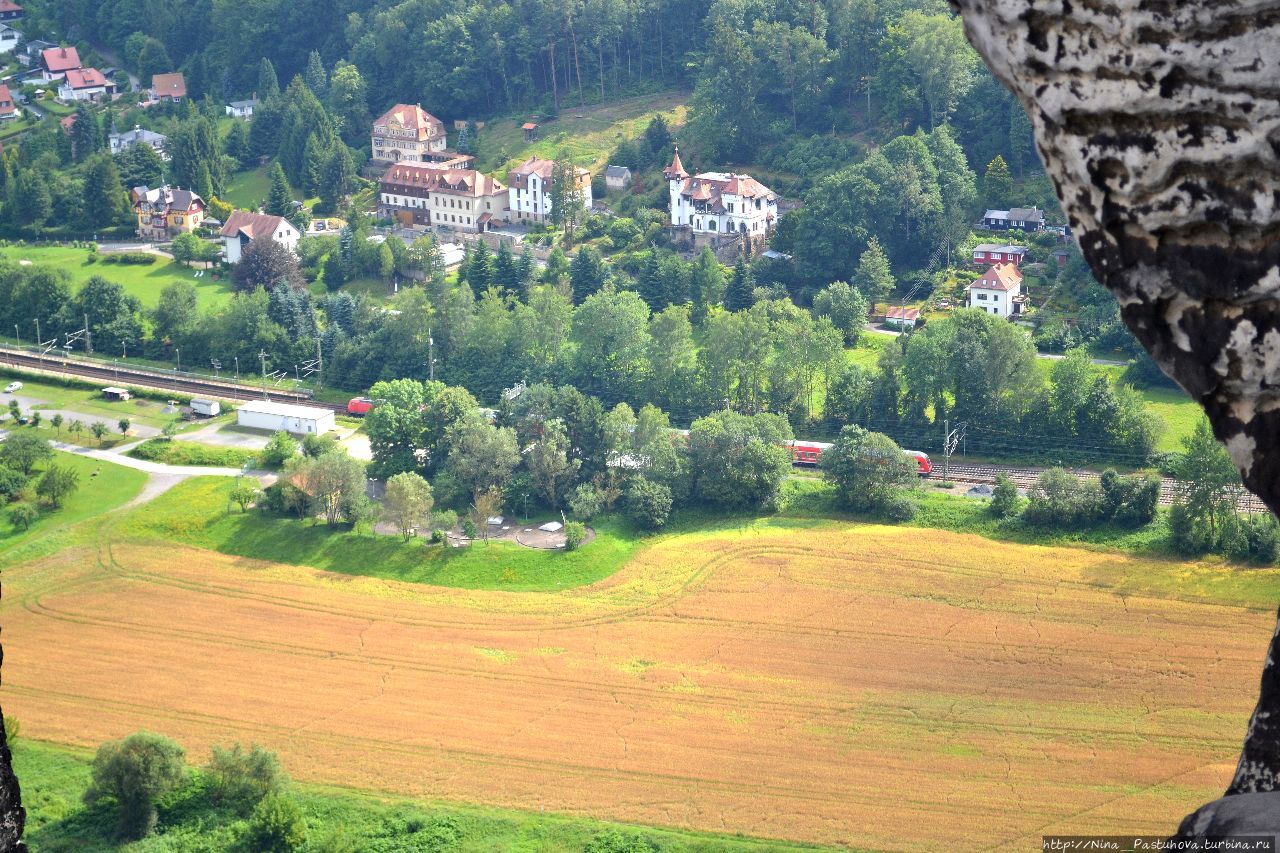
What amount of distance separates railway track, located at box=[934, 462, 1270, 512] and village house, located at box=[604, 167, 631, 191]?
18.1 m

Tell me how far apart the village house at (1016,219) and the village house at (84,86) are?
110 feet

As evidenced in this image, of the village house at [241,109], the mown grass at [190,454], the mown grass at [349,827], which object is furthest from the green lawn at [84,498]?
the village house at [241,109]

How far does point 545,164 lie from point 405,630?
22817mm

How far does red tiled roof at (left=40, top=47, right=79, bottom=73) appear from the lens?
5909cm

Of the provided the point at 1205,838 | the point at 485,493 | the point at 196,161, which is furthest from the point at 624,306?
the point at 1205,838

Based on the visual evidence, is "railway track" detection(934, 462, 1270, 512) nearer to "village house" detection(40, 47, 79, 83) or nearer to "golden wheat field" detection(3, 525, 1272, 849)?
"golden wheat field" detection(3, 525, 1272, 849)

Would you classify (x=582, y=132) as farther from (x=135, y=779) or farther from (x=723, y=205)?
(x=135, y=779)

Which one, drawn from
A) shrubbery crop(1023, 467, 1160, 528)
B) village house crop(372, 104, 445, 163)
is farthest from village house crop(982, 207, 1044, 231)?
village house crop(372, 104, 445, 163)

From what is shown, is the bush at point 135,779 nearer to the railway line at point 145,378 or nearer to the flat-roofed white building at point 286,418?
the flat-roofed white building at point 286,418

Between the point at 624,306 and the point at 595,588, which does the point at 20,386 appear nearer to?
the point at 624,306

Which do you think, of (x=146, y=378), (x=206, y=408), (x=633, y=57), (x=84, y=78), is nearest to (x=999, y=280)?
(x=206, y=408)

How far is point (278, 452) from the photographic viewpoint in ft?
106

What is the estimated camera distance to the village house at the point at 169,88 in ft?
190

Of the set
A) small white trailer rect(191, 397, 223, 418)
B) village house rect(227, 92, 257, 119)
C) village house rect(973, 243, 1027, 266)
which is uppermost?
village house rect(227, 92, 257, 119)
